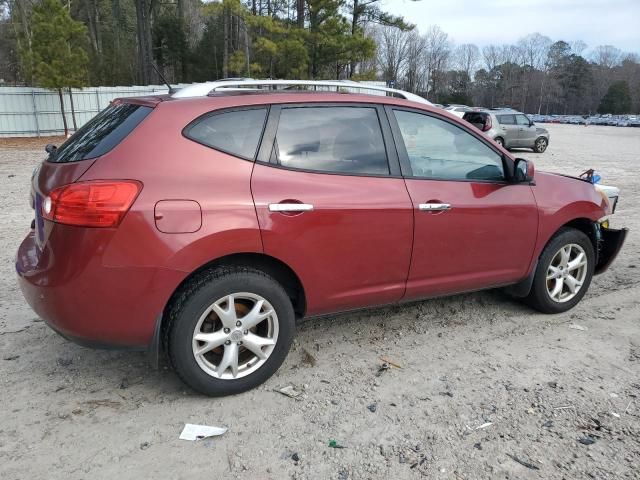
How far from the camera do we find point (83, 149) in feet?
9.82

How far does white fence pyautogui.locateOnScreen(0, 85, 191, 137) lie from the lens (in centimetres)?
2392

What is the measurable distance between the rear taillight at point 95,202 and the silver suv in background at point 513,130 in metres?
18.5

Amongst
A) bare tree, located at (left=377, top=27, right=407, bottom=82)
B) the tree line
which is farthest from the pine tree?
bare tree, located at (left=377, top=27, right=407, bottom=82)

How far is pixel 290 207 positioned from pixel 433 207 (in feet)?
3.45

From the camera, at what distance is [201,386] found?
301 centimetres

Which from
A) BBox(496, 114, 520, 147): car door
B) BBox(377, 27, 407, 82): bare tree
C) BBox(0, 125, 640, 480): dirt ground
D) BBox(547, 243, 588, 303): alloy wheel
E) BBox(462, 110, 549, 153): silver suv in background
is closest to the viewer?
BBox(0, 125, 640, 480): dirt ground

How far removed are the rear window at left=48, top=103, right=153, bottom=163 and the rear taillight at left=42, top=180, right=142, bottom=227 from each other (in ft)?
0.80

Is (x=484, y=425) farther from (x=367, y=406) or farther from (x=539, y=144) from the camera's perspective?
(x=539, y=144)

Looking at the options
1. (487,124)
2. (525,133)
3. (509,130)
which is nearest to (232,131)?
(487,124)

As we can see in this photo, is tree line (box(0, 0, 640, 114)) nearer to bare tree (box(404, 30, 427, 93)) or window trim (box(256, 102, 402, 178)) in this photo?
bare tree (box(404, 30, 427, 93))

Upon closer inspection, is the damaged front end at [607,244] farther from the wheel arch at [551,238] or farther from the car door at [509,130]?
the car door at [509,130]

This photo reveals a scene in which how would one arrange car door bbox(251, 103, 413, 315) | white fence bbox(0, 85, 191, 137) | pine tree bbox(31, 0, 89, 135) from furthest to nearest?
white fence bbox(0, 85, 191, 137) < pine tree bbox(31, 0, 89, 135) < car door bbox(251, 103, 413, 315)

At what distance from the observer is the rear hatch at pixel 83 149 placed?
2.82 meters

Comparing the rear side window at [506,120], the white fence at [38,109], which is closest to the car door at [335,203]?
the rear side window at [506,120]
